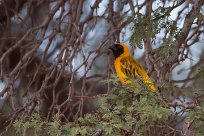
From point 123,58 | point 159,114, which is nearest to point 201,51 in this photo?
point 123,58

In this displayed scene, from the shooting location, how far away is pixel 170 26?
3.39m

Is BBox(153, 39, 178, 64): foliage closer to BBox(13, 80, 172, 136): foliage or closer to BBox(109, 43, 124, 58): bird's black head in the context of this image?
BBox(13, 80, 172, 136): foliage

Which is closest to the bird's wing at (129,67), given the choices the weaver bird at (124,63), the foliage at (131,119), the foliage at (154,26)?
the weaver bird at (124,63)

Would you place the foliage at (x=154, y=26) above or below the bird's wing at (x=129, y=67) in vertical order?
above

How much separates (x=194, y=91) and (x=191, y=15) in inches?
29.3

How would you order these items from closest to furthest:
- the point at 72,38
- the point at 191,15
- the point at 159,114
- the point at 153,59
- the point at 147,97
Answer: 1. the point at 159,114
2. the point at 147,97
3. the point at 191,15
4. the point at 153,59
5. the point at 72,38

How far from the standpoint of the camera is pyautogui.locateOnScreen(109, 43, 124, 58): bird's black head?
4.47 metres

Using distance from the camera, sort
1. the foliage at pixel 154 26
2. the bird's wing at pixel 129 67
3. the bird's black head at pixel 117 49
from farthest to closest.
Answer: the bird's black head at pixel 117 49 → the bird's wing at pixel 129 67 → the foliage at pixel 154 26

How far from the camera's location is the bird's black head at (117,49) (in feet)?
14.7

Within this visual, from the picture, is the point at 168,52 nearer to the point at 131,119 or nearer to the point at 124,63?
the point at 131,119

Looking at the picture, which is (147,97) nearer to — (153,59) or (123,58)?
(153,59)

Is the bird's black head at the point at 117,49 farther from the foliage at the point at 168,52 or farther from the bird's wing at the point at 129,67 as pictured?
the foliage at the point at 168,52

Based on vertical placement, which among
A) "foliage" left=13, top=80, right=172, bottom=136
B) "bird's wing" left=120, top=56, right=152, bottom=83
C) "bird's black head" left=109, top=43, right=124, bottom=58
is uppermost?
"bird's black head" left=109, top=43, right=124, bottom=58

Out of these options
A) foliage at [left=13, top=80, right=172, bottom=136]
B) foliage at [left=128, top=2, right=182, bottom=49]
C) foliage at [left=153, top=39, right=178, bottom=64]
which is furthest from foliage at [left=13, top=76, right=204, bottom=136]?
foliage at [left=128, top=2, right=182, bottom=49]
